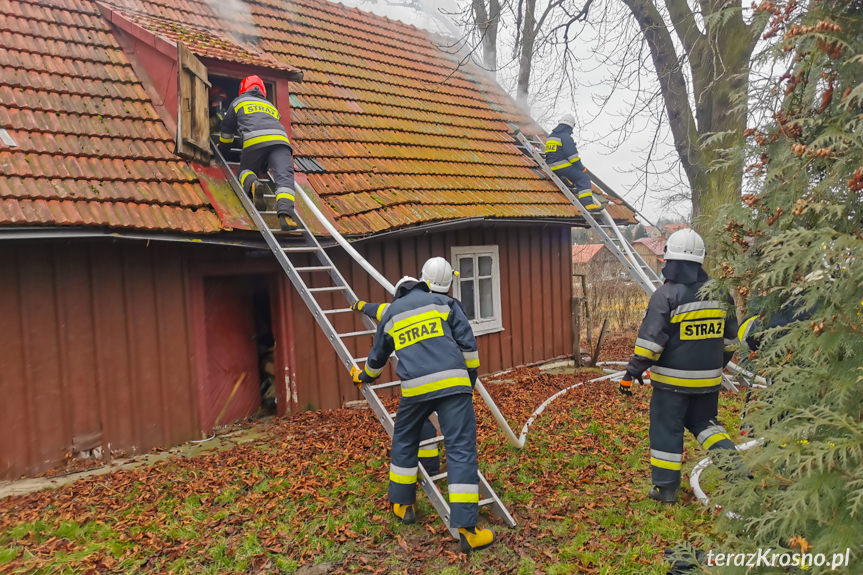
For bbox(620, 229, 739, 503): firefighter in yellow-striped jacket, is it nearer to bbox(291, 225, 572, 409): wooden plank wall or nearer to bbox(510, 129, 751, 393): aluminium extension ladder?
bbox(510, 129, 751, 393): aluminium extension ladder

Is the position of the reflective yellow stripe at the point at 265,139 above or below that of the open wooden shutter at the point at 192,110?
below

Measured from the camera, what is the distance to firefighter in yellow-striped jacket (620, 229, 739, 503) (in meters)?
4.62

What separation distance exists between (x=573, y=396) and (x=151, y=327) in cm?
560

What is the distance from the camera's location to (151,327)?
244 inches

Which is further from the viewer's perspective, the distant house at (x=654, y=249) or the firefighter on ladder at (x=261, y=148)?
the distant house at (x=654, y=249)

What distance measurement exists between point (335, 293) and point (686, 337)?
4.44m

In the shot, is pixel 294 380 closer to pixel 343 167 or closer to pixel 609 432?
pixel 343 167

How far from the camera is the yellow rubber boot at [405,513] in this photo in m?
4.50

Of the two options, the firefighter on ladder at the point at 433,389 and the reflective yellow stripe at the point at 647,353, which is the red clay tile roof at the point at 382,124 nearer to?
the firefighter on ladder at the point at 433,389

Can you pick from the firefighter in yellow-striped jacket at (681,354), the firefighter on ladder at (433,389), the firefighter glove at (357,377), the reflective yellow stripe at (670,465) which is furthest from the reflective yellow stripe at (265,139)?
the reflective yellow stripe at (670,465)

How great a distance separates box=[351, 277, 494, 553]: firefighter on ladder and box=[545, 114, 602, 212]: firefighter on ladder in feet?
22.3

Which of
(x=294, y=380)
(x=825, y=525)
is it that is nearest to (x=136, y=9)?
(x=294, y=380)

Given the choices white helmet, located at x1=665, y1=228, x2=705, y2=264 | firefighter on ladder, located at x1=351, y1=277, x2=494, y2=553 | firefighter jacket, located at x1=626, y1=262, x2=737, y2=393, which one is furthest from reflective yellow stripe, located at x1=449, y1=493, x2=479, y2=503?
white helmet, located at x1=665, y1=228, x2=705, y2=264

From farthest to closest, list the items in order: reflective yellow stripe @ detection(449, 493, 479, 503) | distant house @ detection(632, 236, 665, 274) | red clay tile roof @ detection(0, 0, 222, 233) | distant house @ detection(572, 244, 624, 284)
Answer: distant house @ detection(572, 244, 624, 284) < distant house @ detection(632, 236, 665, 274) < red clay tile roof @ detection(0, 0, 222, 233) < reflective yellow stripe @ detection(449, 493, 479, 503)
